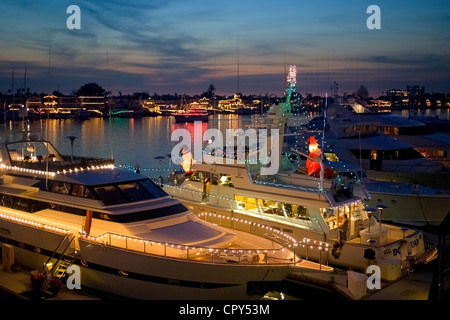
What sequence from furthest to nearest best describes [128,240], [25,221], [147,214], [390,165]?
[390,165]
[25,221]
[147,214]
[128,240]

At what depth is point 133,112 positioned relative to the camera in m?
133

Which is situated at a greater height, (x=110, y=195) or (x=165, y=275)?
(x=110, y=195)

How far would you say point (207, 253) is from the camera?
10016 mm

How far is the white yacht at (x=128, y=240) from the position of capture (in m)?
9.77

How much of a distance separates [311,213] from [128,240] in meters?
5.21

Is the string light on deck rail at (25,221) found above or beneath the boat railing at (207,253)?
above

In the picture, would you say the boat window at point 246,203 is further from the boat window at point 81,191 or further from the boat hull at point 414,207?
the boat hull at point 414,207

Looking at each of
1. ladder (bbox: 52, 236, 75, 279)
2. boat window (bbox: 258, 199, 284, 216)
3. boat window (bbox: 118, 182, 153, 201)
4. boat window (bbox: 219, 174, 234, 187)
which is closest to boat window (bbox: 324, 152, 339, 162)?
boat window (bbox: 219, 174, 234, 187)

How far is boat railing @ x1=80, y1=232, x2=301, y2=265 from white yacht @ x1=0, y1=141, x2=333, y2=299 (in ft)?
0.07

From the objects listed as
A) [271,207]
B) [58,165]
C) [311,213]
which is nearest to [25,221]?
[58,165]

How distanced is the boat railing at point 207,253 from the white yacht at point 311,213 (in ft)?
4.70

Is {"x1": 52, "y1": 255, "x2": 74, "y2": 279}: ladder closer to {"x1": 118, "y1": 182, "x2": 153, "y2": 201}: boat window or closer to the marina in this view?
the marina

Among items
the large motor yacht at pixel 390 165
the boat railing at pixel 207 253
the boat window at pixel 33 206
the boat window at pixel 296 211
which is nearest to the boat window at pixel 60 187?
the boat window at pixel 33 206

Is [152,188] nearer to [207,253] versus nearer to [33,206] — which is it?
[207,253]
